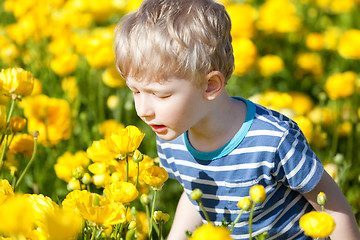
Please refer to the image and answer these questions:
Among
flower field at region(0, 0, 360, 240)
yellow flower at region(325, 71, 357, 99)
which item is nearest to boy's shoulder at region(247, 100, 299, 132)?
flower field at region(0, 0, 360, 240)

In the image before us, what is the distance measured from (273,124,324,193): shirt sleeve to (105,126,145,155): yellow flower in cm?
29

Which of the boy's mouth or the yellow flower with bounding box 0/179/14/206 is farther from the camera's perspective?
the boy's mouth

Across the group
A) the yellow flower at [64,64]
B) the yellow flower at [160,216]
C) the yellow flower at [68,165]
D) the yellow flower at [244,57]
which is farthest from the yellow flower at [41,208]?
the yellow flower at [244,57]

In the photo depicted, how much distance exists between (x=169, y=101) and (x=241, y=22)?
4.73 feet

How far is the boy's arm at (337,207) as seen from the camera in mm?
1163

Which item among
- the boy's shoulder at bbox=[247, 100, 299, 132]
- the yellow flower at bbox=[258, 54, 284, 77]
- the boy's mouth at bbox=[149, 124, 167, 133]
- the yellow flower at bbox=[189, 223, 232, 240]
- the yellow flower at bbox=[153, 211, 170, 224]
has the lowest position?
the yellow flower at bbox=[258, 54, 284, 77]

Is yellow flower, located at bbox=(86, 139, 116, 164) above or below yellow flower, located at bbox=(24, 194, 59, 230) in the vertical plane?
below

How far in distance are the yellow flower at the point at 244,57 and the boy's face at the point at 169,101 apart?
3.72ft

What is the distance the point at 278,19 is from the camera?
261 cm

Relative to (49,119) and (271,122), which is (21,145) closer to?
(49,119)

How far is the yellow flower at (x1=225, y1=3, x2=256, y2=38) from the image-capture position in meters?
2.39

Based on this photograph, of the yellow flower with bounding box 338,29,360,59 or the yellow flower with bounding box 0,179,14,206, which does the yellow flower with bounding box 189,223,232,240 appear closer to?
the yellow flower with bounding box 0,179,14,206

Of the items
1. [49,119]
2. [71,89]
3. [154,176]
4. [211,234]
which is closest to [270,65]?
[71,89]

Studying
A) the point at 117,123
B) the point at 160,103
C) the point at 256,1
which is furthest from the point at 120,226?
the point at 256,1
